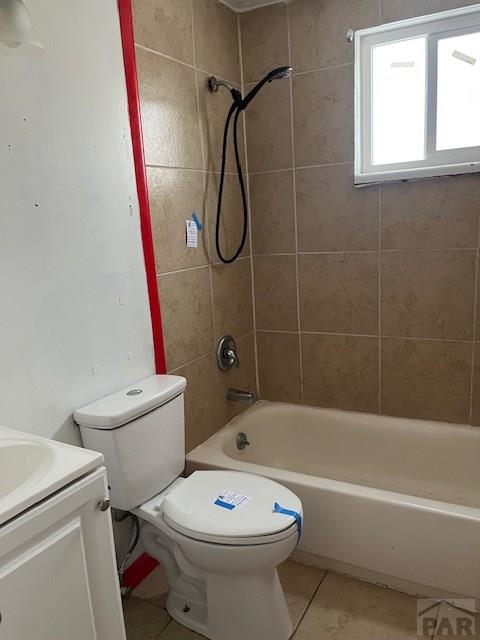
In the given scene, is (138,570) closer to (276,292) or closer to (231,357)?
(231,357)

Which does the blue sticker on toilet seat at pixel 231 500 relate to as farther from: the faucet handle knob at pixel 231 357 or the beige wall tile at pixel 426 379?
the beige wall tile at pixel 426 379

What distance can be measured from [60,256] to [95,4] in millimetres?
805

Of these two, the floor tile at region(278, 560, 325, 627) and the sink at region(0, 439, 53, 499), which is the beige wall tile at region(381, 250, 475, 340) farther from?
the sink at region(0, 439, 53, 499)

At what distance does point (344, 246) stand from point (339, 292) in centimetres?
22

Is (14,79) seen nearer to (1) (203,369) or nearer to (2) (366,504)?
(1) (203,369)

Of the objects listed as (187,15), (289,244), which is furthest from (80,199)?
(289,244)

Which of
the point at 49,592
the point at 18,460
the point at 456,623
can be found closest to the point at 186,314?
the point at 18,460

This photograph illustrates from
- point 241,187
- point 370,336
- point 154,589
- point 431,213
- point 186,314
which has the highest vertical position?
point 241,187

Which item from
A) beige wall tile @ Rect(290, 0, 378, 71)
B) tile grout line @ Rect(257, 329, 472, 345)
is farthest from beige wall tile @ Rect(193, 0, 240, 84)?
tile grout line @ Rect(257, 329, 472, 345)

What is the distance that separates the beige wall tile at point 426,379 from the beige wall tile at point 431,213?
0.45 meters

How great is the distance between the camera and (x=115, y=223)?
1.61 m

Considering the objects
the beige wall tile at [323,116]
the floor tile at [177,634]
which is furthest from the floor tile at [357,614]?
the beige wall tile at [323,116]

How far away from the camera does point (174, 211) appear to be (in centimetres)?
188

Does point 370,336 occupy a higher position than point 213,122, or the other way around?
point 213,122
